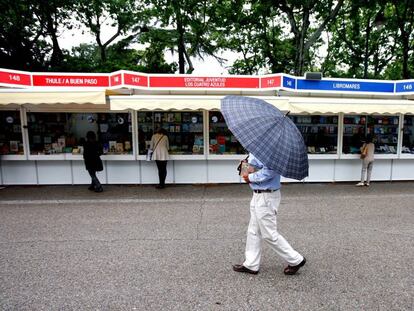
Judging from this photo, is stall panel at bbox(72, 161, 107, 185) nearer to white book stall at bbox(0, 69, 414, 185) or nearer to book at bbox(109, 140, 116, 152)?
white book stall at bbox(0, 69, 414, 185)

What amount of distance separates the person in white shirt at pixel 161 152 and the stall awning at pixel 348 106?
332 centimetres

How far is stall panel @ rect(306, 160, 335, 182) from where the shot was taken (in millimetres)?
8898

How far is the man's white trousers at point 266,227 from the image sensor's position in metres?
3.36

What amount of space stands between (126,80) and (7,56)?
12760 mm

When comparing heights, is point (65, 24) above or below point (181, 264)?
above

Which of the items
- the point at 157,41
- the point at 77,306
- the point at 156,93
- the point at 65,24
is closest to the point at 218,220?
the point at 77,306

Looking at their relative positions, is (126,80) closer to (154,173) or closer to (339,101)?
(154,173)

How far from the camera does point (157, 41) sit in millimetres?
17547

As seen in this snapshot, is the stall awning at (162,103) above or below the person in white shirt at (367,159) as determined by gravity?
above

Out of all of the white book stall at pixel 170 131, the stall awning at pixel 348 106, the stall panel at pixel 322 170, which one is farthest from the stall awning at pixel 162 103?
the stall panel at pixel 322 170

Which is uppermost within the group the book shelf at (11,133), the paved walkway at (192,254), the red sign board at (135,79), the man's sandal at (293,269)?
the red sign board at (135,79)

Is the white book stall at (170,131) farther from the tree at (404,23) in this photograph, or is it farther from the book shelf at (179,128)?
the tree at (404,23)

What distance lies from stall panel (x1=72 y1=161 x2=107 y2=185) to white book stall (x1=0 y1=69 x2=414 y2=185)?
3 centimetres

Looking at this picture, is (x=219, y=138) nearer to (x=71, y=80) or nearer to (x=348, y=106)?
(x=348, y=106)
